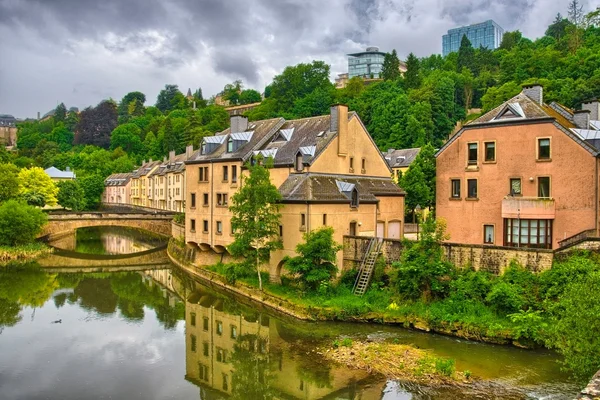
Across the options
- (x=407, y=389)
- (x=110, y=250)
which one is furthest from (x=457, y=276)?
(x=110, y=250)

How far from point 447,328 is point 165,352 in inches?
547

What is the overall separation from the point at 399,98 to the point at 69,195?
197 feet

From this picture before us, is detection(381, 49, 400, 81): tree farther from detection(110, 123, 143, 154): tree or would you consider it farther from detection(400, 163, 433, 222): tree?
detection(400, 163, 433, 222): tree

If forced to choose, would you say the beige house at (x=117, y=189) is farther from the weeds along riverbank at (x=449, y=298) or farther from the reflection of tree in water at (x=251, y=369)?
the reflection of tree in water at (x=251, y=369)

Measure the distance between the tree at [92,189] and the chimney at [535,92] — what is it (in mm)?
95144

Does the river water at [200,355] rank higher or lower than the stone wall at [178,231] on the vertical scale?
lower

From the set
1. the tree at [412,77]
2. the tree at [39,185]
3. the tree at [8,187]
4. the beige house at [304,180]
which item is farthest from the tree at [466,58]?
the tree at [8,187]

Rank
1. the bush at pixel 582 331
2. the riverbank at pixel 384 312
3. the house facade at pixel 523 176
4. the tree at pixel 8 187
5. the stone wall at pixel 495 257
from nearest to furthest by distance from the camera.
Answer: the bush at pixel 582 331 → the riverbank at pixel 384 312 → the stone wall at pixel 495 257 → the house facade at pixel 523 176 → the tree at pixel 8 187

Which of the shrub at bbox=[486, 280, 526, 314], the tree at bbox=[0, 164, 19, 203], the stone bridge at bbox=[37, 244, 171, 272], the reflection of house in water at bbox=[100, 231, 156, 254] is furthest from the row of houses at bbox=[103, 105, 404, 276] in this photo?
the tree at bbox=[0, 164, 19, 203]

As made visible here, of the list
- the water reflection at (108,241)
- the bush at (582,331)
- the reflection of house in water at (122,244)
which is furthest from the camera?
the reflection of house in water at (122,244)

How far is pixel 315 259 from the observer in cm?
2980

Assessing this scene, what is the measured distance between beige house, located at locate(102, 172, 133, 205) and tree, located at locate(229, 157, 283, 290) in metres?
85.7

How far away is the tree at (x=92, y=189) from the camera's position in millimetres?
110425

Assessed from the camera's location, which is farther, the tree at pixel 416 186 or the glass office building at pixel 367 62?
the glass office building at pixel 367 62
